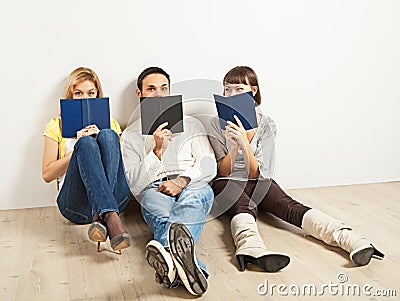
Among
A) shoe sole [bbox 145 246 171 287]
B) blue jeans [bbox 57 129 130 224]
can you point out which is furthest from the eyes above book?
shoe sole [bbox 145 246 171 287]

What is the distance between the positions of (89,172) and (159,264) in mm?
557

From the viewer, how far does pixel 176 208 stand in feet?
Result: 7.45

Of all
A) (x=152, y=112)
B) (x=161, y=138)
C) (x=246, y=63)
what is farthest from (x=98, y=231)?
(x=246, y=63)

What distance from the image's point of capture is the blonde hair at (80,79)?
2.72m

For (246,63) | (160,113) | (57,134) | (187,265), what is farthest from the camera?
(246,63)

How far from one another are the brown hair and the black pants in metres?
0.42

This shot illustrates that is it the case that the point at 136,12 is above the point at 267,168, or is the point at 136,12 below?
above

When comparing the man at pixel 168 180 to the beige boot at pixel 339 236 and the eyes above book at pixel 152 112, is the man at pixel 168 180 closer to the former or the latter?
the eyes above book at pixel 152 112

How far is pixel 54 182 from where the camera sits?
292 centimetres

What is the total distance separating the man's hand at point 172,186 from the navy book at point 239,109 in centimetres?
35

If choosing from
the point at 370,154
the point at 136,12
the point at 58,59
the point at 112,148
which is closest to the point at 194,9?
the point at 136,12

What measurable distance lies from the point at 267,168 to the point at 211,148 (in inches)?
10.1

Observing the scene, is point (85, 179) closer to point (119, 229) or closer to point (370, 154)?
point (119, 229)

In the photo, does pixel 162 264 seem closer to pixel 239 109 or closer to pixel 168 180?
pixel 168 180
